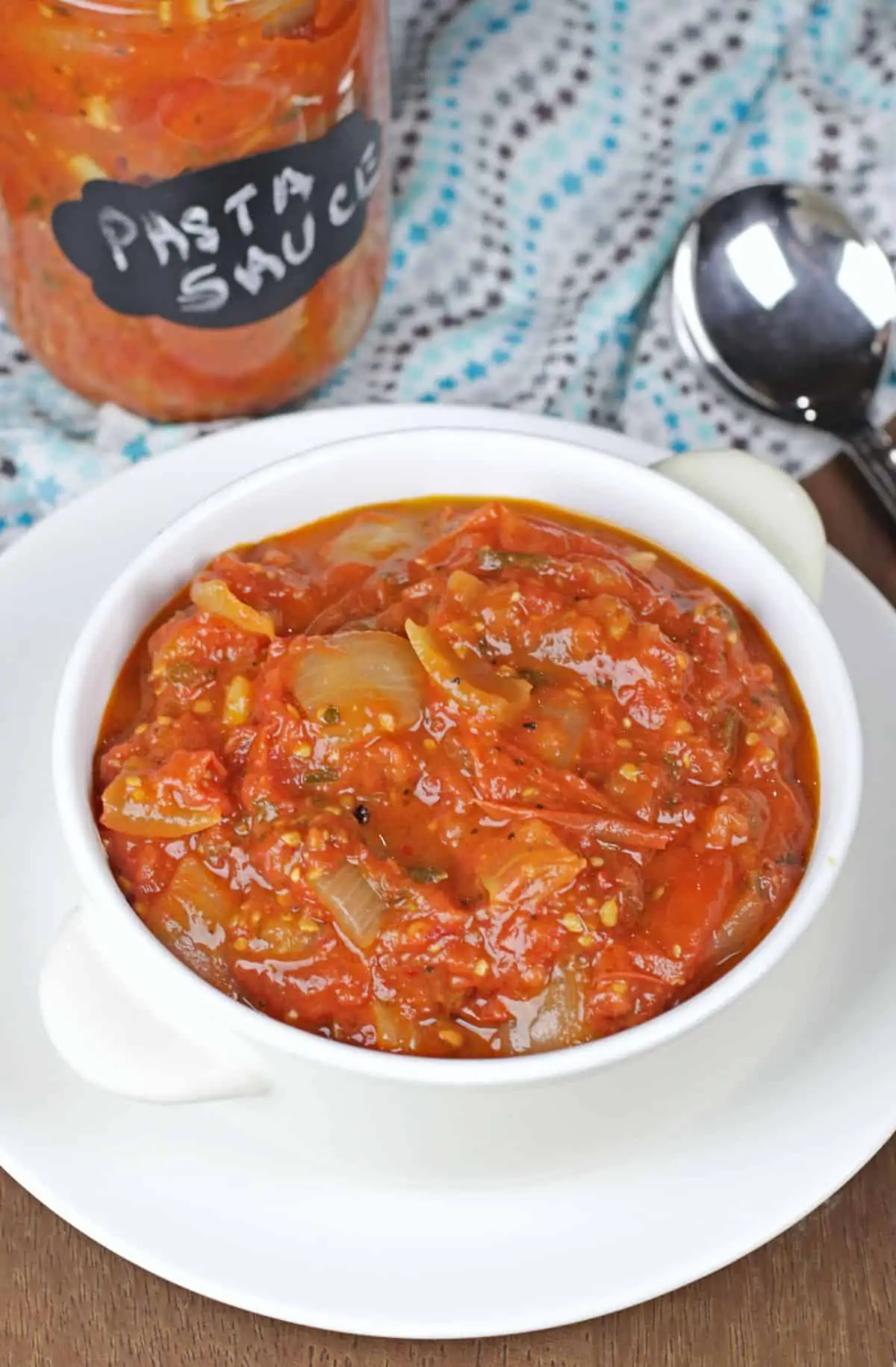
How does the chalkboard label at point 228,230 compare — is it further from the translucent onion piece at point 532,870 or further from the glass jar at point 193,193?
the translucent onion piece at point 532,870

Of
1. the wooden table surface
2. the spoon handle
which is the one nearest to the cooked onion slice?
the wooden table surface

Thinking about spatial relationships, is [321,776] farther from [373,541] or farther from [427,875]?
[373,541]

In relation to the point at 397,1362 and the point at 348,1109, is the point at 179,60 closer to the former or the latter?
the point at 348,1109

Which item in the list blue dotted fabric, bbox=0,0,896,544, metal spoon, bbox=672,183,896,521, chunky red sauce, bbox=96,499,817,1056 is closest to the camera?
chunky red sauce, bbox=96,499,817,1056

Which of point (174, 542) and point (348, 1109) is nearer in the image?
point (348, 1109)

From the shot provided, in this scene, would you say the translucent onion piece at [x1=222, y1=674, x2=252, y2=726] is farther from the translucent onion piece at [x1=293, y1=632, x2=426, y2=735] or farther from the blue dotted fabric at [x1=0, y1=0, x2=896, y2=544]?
the blue dotted fabric at [x1=0, y1=0, x2=896, y2=544]

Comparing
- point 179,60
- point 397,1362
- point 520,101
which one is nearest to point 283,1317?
point 397,1362

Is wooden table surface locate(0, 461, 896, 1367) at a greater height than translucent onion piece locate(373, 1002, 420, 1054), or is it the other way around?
translucent onion piece locate(373, 1002, 420, 1054)

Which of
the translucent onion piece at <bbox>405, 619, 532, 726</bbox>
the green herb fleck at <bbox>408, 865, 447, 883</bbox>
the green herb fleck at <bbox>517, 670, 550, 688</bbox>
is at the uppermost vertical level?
the translucent onion piece at <bbox>405, 619, 532, 726</bbox>
